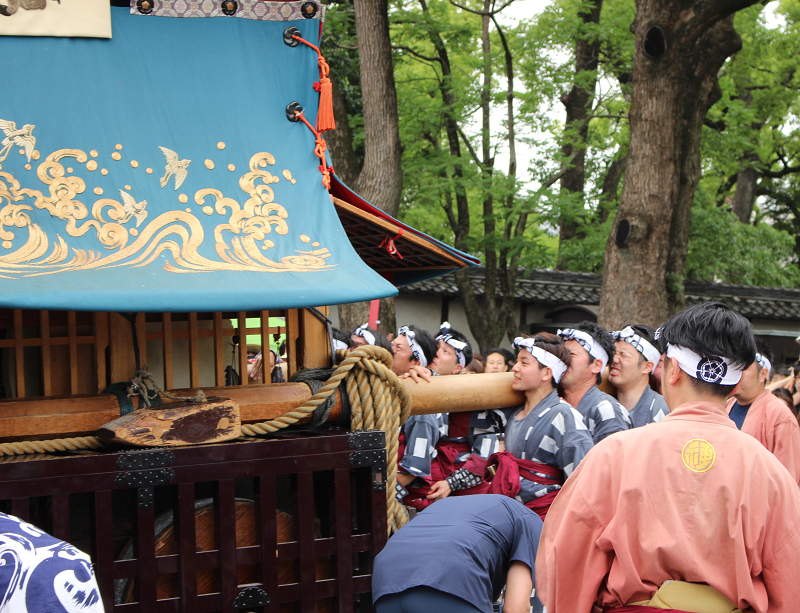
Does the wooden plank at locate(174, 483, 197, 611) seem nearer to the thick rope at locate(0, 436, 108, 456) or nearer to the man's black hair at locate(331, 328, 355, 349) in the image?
the thick rope at locate(0, 436, 108, 456)

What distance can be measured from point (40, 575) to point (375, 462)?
1.56 metres

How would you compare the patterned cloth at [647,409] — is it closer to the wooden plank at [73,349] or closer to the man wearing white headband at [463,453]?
the man wearing white headband at [463,453]

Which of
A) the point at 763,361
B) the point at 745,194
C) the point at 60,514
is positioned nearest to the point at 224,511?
the point at 60,514

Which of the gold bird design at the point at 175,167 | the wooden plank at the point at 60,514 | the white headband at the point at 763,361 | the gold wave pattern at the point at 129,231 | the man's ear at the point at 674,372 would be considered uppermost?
the gold bird design at the point at 175,167

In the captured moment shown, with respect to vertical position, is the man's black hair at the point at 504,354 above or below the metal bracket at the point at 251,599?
above

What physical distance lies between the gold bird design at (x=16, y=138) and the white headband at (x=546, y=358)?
8.49ft

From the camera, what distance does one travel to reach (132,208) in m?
2.54

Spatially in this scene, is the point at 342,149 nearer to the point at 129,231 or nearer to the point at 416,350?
the point at 416,350

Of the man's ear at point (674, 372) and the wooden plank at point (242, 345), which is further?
the wooden plank at point (242, 345)

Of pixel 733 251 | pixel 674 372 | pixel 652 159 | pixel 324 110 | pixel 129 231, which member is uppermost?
pixel 652 159

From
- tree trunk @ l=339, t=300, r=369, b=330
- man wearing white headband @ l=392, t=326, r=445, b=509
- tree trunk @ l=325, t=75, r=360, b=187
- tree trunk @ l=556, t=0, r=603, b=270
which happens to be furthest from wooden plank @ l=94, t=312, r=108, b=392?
tree trunk @ l=556, t=0, r=603, b=270

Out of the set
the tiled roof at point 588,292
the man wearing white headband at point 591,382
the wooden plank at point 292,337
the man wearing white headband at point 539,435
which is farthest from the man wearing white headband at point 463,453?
the tiled roof at point 588,292

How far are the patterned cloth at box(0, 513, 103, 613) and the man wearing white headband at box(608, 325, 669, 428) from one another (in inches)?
141

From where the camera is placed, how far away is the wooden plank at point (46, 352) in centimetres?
251
